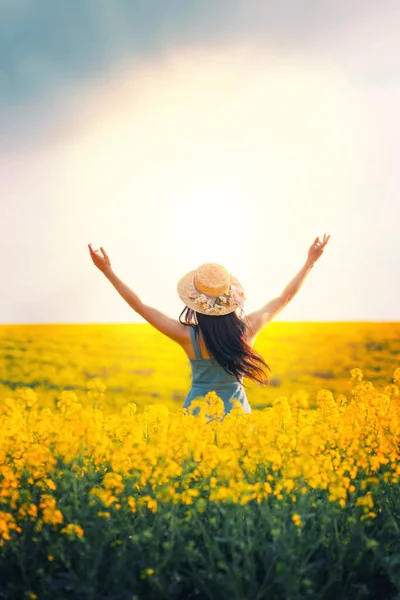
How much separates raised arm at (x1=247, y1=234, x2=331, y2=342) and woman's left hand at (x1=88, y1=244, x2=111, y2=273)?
1109 mm

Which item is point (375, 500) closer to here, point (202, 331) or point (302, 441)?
point (302, 441)

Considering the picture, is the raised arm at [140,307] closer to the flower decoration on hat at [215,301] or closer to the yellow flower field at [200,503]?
the flower decoration on hat at [215,301]

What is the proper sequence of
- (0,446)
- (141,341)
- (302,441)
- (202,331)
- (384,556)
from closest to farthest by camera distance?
(384,556)
(302,441)
(0,446)
(202,331)
(141,341)

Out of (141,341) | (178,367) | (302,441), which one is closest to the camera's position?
(302,441)

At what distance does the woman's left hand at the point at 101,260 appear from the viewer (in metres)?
5.64

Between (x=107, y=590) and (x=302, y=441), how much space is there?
1.37 m

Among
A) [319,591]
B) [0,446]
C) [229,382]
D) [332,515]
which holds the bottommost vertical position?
[319,591]

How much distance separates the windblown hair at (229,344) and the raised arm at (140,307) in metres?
0.11

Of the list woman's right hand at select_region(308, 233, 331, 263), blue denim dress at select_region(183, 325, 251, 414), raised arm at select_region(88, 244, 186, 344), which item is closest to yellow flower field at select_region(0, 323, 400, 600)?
blue denim dress at select_region(183, 325, 251, 414)

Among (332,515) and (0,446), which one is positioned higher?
(0,446)

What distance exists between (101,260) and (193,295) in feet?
2.35

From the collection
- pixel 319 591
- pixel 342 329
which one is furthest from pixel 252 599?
pixel 342 329

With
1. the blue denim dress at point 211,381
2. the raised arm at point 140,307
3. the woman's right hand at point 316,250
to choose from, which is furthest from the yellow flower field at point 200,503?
the woman's right hand at point 316,250

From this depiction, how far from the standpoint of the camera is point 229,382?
566cm
